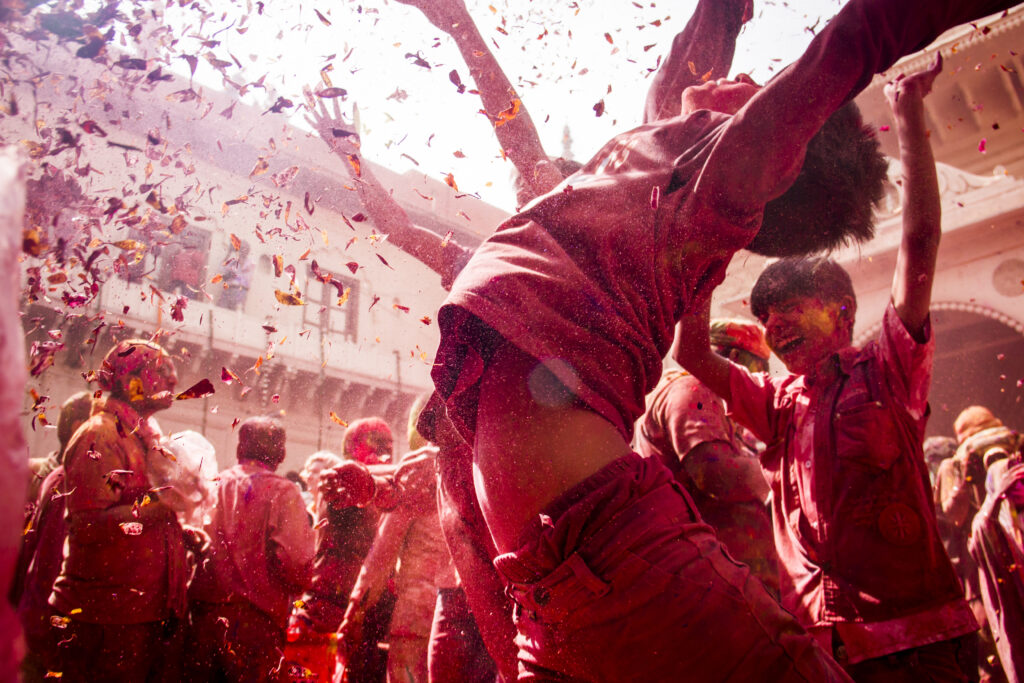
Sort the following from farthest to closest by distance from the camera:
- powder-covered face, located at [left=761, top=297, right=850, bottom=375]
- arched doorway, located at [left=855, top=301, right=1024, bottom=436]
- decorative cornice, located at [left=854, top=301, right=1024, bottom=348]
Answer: arched doorway, located at [left=855, top=301, right=1024, bottom=436] < decorative cornice, located at [left=854, top=301, right=1024, bottom=348] < powder-covered face, located at [left=761, top=297, right=850, bottom=375]

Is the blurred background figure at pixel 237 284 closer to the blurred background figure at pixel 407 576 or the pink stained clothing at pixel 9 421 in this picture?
the blurred background figure at pixel 407 576

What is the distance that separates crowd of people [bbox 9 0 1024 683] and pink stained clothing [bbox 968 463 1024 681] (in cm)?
2

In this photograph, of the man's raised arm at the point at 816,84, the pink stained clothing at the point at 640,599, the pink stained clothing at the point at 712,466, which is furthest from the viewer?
the pink stained clothing at the point at 712,466

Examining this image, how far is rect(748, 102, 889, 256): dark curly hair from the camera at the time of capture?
5.69 feet

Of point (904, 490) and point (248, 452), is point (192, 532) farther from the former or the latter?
point (904, 490)

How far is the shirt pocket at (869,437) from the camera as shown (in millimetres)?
2109

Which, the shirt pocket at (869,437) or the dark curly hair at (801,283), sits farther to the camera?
the dark curly hair at (801,283)

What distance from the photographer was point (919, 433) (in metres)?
2.20

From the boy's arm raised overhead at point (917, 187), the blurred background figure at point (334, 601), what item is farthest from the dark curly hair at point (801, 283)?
the blurred background figure at point (334, 601)

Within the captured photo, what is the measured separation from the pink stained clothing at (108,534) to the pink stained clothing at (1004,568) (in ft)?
13.6

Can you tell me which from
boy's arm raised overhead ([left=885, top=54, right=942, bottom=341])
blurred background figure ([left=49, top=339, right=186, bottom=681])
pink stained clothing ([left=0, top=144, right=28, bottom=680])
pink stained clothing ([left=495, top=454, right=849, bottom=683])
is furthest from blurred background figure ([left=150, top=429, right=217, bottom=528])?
boy's arm raised overhead ([left=885, top=54, right=942, bottom=341])

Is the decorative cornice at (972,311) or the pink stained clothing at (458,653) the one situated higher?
the pink stained clothing at (458,653)

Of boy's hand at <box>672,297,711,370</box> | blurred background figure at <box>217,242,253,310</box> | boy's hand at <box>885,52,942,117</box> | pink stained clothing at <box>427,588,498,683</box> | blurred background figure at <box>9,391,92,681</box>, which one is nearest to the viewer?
boy's hand at <box>885,52,942,117</box>

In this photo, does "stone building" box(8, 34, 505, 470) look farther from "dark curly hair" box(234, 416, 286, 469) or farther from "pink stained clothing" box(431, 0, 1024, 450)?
"pink stained clothing" box(431, 0, 1024, 450)
